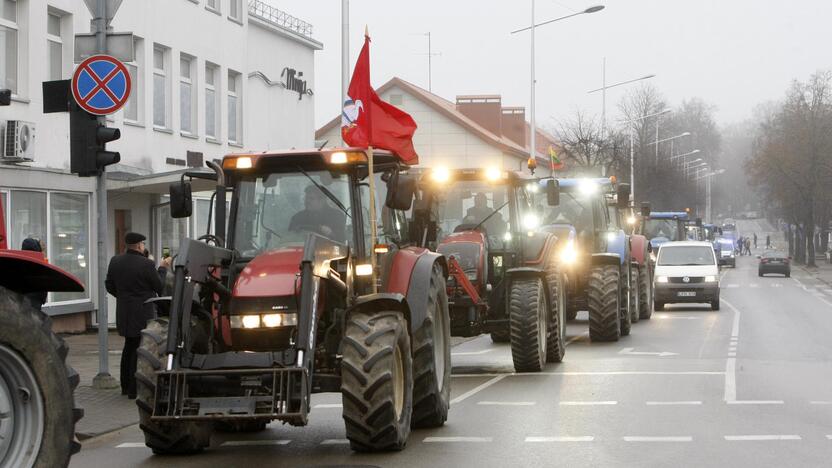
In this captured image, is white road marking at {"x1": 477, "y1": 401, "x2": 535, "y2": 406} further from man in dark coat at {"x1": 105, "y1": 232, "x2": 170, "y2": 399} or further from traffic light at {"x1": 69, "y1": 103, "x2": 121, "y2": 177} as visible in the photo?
traffic light at {"x1": 69, "y1": 103, "x2": 121, "y2": 177}

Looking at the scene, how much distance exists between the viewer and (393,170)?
1141 cm

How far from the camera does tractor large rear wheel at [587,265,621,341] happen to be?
2227 cm

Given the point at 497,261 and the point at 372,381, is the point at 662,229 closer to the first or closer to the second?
the point at 497,261

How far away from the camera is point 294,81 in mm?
39125

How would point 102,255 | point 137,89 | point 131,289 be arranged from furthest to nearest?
point 137,89 → point 102,255 → point 131,289

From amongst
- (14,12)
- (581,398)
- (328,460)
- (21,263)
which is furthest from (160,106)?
(21,263)

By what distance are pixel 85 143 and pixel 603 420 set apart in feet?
20.9

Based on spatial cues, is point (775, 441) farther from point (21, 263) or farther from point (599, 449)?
point (21, 263)

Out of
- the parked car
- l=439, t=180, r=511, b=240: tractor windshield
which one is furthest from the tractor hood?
the parked car

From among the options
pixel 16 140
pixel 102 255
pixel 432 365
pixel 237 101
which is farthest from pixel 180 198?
pixel 237 101

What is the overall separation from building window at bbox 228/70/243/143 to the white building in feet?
0.09

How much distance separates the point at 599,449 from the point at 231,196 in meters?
3.69

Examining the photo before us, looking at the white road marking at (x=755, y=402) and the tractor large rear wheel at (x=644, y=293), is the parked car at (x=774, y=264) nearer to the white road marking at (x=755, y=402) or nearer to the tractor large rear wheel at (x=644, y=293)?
the tractor large rear wheel at (x=644, y=293)

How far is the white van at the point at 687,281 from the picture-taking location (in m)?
34.6
